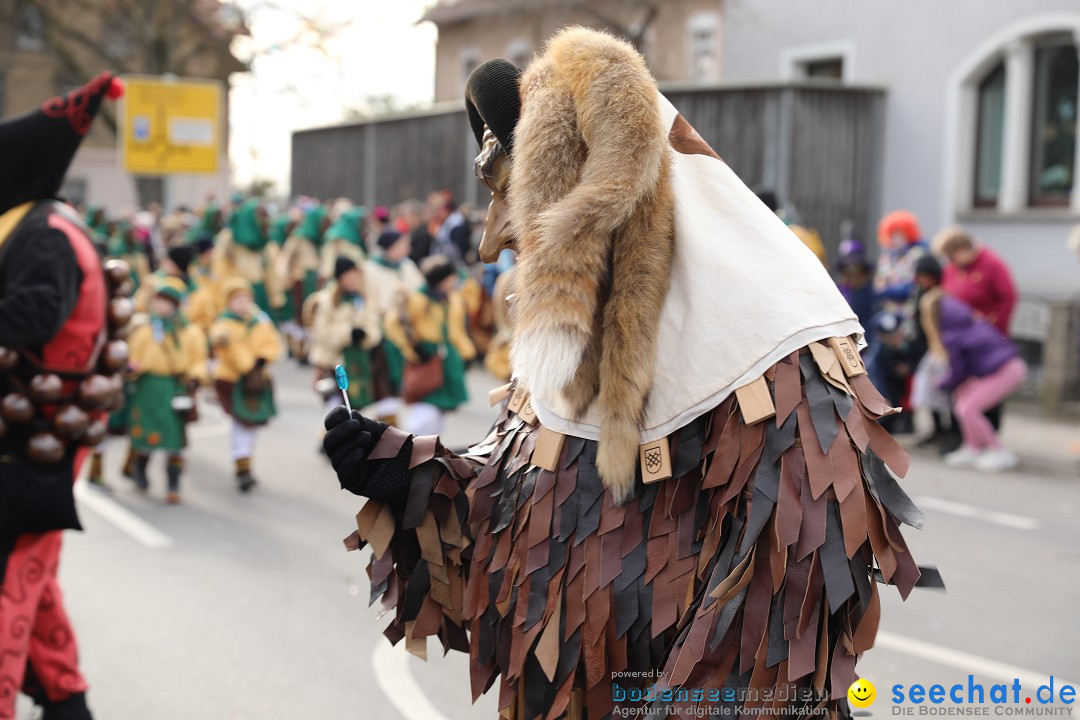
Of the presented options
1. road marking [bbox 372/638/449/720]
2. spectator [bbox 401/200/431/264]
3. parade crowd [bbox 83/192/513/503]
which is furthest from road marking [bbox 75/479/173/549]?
spectator [bbox 401/200/431/264]

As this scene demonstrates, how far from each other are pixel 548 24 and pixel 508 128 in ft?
80.4

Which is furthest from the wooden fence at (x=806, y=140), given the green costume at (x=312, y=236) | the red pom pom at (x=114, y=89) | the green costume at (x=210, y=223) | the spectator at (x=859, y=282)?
the red pom pom at (x=114, y=89)

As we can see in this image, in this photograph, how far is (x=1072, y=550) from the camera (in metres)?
6.60

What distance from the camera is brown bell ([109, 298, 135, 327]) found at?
12.3 feet

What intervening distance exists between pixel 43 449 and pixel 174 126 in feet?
56.4

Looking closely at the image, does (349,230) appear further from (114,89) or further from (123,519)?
(114,89)

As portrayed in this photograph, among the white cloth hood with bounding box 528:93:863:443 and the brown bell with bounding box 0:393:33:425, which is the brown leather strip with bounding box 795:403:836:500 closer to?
the white cloth hood with bounding box 528:93:863:443

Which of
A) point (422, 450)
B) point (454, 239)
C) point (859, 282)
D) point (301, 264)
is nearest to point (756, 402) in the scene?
point (422, 450)

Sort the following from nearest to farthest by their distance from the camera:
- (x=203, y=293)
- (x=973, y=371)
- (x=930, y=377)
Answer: (x=973, y=371), (x=930, y=377), (x=203, y=293)

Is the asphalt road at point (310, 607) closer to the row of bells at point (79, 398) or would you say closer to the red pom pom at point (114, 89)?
the row of bells at point (79, 398)

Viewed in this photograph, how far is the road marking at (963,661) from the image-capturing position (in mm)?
4594

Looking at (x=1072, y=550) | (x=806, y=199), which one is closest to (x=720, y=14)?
(x=806, y=199)

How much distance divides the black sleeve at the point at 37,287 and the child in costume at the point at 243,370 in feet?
15.1

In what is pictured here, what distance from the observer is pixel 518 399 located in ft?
7.50
